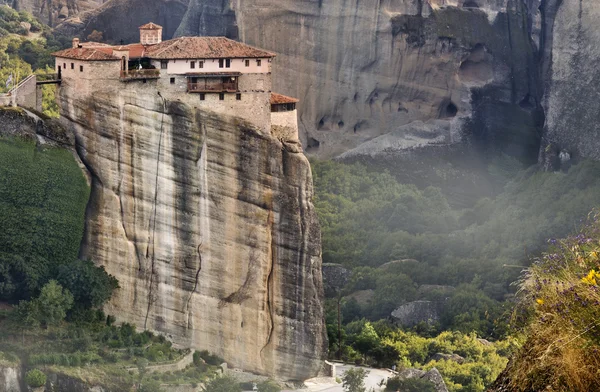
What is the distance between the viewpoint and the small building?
44875 millimetres

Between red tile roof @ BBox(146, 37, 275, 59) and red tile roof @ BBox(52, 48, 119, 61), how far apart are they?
1.21 meters

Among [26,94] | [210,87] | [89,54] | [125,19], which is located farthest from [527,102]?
[89,54]

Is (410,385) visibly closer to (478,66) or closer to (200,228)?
(200,228)

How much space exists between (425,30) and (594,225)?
6107cm

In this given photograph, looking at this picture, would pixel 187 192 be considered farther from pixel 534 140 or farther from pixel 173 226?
pixel 534 140

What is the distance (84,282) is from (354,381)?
8.24 meters

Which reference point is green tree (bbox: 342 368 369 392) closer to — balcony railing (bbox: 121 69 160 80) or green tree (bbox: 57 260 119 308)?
green tree (bbox: 57 260 119 308)

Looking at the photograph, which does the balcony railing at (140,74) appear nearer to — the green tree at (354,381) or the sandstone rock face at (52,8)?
the green tree at (354,381)

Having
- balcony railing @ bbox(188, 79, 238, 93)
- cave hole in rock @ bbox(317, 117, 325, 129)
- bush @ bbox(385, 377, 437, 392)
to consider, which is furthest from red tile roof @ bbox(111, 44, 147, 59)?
cave hole in rock @ bbox(317, 117, 325, 129)

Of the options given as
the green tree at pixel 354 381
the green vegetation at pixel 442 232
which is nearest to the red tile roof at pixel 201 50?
the green tree at pixel 354 381

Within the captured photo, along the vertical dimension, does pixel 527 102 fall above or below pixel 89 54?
below

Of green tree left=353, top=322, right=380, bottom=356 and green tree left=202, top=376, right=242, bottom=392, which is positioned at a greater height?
green tree left=202, top=376, right=242, bottom=392

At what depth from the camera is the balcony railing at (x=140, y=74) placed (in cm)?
4504

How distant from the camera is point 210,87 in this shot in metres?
45.1
